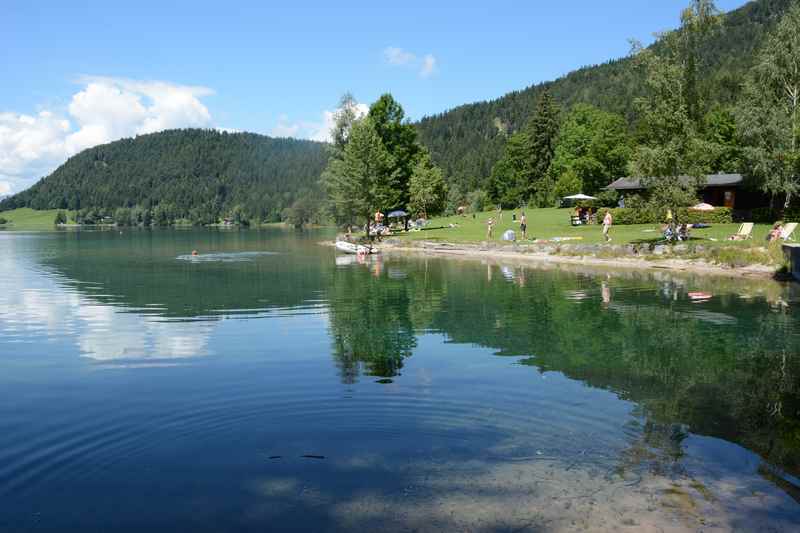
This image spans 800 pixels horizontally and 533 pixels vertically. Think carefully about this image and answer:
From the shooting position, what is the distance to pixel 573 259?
1881 inches

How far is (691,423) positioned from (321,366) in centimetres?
898

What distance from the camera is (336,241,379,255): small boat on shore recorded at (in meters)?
61.2

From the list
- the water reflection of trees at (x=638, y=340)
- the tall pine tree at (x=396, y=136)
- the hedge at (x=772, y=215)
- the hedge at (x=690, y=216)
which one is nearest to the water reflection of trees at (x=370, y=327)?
the water reflection of trees at (x=638, y=340)

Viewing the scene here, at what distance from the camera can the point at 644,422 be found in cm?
1188

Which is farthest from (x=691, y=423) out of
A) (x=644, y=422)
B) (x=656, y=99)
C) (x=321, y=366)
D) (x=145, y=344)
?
(x=656, y=99)

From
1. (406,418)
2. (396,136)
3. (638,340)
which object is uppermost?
(396,136)

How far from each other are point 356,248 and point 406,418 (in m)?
51.9

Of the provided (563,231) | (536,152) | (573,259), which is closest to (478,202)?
(536,152)

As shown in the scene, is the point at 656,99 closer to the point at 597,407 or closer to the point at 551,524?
the point at 597,407

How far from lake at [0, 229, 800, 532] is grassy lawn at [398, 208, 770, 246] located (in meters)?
21.6

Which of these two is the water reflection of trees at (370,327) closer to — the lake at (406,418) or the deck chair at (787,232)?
the lake at (406,418)

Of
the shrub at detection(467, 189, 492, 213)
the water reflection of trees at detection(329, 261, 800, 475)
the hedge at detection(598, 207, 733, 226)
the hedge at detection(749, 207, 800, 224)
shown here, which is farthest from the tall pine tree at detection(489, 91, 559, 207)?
the water reflection of trees at detection(329, 261, 800, 475)

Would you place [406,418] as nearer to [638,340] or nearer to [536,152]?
[638,340]

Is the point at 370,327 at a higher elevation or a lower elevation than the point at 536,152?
lower
